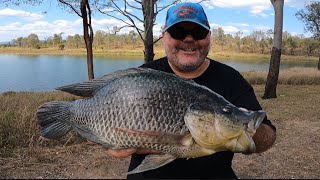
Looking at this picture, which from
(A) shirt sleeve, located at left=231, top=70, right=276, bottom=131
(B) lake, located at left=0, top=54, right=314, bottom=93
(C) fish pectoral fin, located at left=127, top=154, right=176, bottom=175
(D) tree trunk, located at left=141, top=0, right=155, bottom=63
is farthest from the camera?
(B) lake, located at left=0, top=54, right=314, bottom=93

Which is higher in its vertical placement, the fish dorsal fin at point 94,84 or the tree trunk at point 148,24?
the tree trunk at point 148,24

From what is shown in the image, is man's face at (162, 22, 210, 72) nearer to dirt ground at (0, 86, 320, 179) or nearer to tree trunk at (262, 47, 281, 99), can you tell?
dirt ground at (0, 86, 320, 179)

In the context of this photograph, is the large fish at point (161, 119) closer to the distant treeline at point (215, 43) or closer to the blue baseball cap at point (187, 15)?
the blue baseball cap at point (187, 15)

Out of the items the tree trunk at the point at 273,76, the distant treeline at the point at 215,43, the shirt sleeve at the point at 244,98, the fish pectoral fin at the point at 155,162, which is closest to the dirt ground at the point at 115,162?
the shirt sleeve at the point at 244,98

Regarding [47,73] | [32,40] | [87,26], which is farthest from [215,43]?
[87,26]

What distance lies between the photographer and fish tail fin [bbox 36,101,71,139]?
81.3 inches

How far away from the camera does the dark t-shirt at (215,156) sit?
2.41m

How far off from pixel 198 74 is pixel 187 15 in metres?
0.39

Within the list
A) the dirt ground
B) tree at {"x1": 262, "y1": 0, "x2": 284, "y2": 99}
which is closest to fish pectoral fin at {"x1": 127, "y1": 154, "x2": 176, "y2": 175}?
the dirt ground

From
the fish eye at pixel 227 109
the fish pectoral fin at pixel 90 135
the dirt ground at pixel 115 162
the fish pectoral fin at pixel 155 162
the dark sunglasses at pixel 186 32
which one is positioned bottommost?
the dirt ground at pixel 115 162

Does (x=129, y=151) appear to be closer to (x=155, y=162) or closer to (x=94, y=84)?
(x=155, y=162)

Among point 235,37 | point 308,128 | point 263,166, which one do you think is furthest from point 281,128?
point 235,37

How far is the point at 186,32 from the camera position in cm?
242

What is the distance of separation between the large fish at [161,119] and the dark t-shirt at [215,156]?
0.52 m
